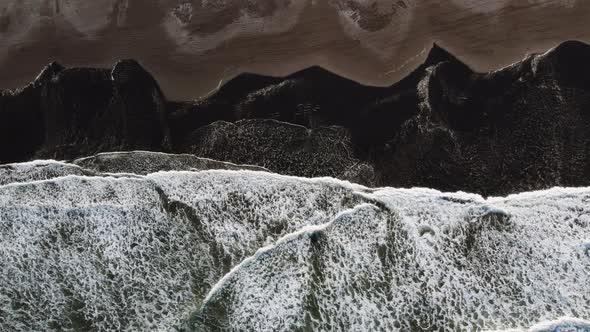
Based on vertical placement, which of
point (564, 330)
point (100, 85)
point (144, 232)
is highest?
point (100, 85)

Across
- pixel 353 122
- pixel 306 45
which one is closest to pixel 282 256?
pixel 353 122

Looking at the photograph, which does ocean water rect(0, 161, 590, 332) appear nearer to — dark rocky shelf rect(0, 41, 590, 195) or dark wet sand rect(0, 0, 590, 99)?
dark rocky shelf rect(0, 41, 590, 195)

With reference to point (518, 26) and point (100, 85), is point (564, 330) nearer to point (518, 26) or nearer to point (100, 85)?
point (518, 26)

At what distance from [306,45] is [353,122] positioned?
0.55 m

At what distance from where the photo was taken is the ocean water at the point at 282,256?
2531mm

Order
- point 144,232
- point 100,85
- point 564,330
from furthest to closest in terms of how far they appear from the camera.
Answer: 1. point 100,85
2. point 144,232
3. point 564,330

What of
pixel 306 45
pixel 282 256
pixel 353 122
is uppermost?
pixel 306 45

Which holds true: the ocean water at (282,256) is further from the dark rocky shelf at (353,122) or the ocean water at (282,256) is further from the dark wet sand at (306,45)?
the dark wet sand at (306,45)

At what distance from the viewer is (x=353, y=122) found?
110 inches

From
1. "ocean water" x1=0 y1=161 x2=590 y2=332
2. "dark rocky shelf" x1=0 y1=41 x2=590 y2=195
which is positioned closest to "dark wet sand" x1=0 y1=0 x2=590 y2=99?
"dark rocky shelf" x1=0 y1=41 x2=590 y2=195

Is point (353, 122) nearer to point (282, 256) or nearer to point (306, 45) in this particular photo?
point (306, 45)

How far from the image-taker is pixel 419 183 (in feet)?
8.86

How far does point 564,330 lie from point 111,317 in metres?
2.43

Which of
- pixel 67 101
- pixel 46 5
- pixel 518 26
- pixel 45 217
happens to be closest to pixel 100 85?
pixel 67 101
